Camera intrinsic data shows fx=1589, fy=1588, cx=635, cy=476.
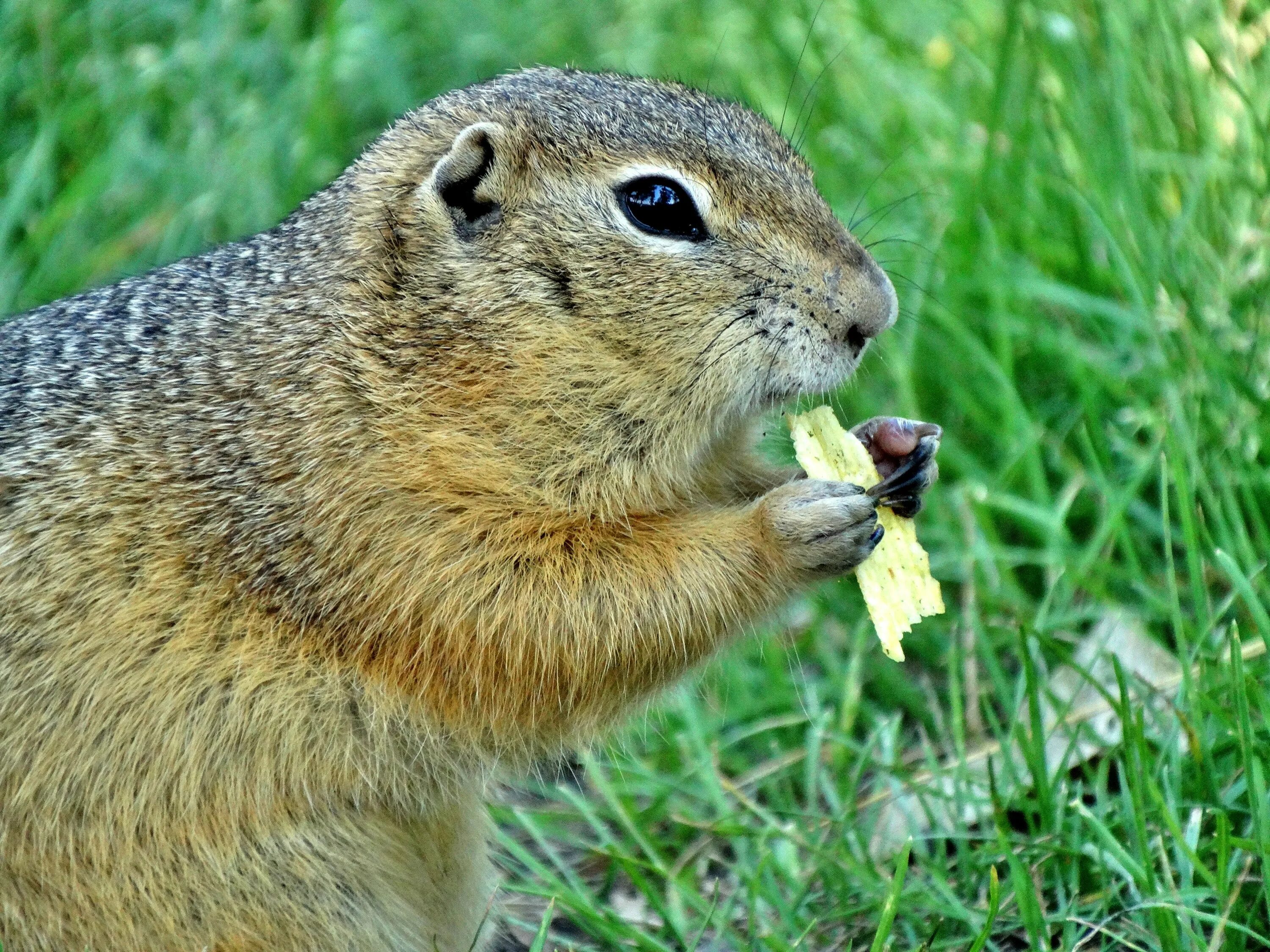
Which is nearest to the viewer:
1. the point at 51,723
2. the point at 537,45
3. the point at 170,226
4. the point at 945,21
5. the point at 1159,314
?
the point at 51,723

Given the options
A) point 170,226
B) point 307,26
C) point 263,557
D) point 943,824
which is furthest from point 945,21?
point 263,557

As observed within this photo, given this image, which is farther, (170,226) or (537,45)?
(537,45)

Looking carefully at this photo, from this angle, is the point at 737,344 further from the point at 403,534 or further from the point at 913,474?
the point at 403,534

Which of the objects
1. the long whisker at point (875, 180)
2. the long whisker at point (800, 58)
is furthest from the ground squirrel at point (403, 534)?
the long whisker at point (875, 180)

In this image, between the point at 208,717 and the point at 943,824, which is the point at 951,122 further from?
the point at 208,717

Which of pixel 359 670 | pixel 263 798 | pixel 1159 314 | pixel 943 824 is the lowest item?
pixel 943 824

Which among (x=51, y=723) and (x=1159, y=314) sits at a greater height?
(x=1159, y=314)

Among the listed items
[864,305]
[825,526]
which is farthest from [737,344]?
[825,526]
